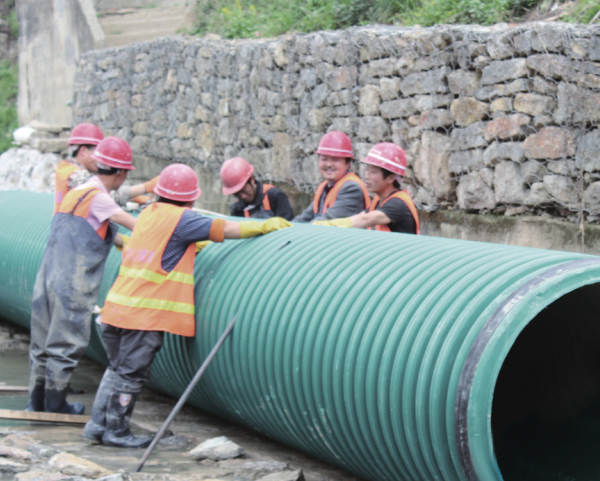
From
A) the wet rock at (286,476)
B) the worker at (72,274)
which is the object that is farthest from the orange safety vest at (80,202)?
the wet rock at (286,476)

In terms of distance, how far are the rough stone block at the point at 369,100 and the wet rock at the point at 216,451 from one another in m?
4.44

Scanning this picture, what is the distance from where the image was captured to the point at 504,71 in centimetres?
561

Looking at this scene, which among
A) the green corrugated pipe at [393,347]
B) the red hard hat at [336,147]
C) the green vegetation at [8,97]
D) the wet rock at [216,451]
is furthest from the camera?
the green vegetation at [8,97]

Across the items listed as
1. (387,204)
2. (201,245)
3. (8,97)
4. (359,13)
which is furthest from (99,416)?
(8,97)

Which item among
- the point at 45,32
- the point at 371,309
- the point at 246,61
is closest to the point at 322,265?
the point at 371,309

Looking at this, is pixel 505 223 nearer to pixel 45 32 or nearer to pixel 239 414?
pixel 239 414

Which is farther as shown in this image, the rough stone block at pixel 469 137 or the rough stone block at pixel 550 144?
the rough stone block at pixel 469 137

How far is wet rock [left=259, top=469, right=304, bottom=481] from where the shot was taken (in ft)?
9.77

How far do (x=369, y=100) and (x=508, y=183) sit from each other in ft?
6.53

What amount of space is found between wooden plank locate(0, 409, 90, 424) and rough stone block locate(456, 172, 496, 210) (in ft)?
12.3

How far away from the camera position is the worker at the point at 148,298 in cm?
350

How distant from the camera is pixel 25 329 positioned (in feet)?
21.6

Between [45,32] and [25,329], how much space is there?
13431 mm

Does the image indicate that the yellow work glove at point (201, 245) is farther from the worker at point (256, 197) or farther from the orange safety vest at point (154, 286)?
the worker at point (256, 197)
